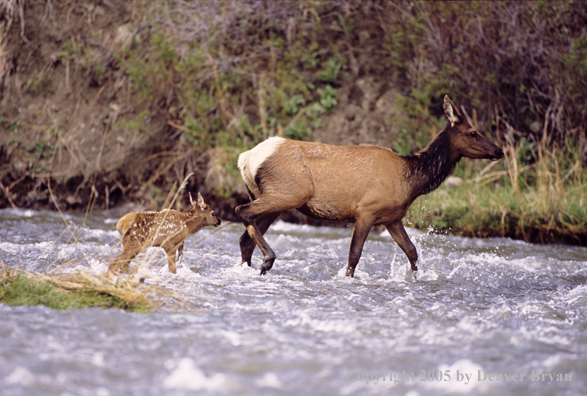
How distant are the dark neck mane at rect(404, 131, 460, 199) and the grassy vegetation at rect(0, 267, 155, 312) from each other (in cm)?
334

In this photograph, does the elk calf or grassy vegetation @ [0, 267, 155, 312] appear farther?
the elk calf

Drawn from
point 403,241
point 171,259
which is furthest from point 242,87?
point 171,259

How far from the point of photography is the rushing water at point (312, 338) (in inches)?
128

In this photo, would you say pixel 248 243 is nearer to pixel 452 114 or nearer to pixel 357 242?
pixel 357 242

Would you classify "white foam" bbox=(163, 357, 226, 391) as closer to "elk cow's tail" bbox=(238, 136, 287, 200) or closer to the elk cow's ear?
"elk cow's tail" bbox=(238, 136, 287, 200)

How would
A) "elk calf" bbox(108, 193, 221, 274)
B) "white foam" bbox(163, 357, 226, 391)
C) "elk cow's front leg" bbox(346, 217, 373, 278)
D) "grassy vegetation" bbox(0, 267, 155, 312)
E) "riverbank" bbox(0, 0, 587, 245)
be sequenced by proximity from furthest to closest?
"riverbank" bbox(0, 0, 587, 245)
"elk cow's front leg" bbox(346, 217, 373, 278)
"elk calf" bbox(108, 193, 221, 274)
"grassy vegetation" bbox(0, 267, 155, 312)
"white foam" bbox(163, 357, 226, 391)

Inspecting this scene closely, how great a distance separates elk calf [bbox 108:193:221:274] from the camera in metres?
6.04

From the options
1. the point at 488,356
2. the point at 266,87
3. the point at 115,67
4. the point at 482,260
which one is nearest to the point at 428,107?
the point at 266,87

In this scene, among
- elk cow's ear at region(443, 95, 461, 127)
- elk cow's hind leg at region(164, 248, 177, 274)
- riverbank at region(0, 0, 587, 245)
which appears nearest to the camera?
elk cow's hind leg at region(164, 248, 177, 274)

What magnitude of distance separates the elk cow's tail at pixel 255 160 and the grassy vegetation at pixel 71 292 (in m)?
2.22

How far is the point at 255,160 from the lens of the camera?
21.6 feet

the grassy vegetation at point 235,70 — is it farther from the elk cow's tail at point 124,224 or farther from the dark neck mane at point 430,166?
the elk cow's tail at point 124,224

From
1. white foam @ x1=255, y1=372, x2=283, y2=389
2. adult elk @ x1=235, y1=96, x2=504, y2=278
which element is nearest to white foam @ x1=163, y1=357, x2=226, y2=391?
white foam @ x1=255, y1=372, x2=283, y2=389

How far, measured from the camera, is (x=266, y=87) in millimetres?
12141
